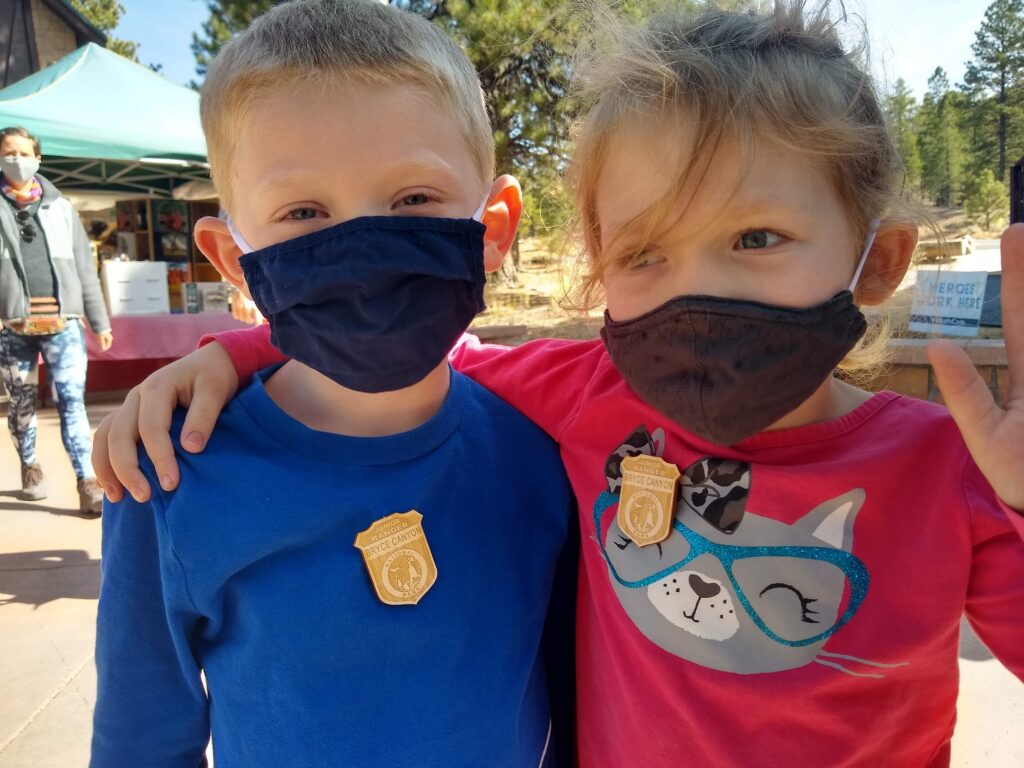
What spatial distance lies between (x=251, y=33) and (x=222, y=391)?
62 centimetres

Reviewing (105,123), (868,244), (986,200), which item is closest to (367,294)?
(868,244)

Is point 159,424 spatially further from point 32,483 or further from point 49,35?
point 49,35

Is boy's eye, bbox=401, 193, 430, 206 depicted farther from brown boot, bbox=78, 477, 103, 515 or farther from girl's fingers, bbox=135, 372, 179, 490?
brown boot, bbox=78, 477, 103, 515

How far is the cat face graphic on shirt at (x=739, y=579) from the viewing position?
1074 mm

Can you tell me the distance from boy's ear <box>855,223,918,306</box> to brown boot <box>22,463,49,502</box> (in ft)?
16.9

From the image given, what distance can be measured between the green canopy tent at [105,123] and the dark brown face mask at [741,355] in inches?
266

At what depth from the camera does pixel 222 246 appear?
1297 millimetres

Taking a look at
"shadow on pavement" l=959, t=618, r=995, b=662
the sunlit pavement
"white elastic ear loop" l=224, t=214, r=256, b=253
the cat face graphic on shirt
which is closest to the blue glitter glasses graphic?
the cat face graphic on shirt

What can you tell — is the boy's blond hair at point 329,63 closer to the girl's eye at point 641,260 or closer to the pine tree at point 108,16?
the girl's eye at point 641,260

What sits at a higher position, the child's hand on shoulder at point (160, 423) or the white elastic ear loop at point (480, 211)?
the white elastic ear loop at point (480, 211)

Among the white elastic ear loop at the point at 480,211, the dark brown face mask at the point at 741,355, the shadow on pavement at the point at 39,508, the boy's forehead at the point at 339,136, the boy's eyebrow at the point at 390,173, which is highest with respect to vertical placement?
the boy's forehead at the point at 339,136

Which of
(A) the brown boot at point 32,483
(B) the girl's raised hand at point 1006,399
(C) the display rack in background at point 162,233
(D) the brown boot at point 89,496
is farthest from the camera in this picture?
(C) the display rack in background at point 162,233

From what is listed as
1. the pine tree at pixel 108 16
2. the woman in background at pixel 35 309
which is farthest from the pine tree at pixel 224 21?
the pine tree at pixel 108 16

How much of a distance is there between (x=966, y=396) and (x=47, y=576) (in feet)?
13.4
